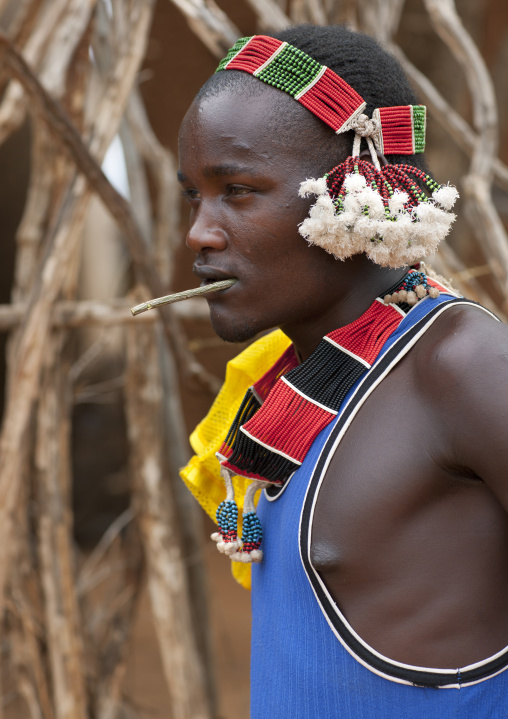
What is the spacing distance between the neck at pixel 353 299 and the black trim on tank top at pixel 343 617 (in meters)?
0.11

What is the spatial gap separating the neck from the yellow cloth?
0.27 metres

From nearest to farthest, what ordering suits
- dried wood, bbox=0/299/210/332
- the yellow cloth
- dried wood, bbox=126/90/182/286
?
the yellow cloth < dried wood, bbox=0/299/210/332 < dried wood, bbox=126/90/182/286

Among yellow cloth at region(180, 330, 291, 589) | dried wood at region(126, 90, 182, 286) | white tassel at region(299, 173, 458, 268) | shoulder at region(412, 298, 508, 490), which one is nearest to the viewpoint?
shoulder at region(412, 298, 508, 490)

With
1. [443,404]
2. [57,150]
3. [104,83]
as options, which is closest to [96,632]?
[57,150]

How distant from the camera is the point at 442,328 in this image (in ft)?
3.53

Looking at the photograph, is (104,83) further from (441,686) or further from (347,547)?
(441,686)

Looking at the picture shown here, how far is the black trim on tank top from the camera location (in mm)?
1047

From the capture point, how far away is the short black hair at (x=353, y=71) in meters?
1.17

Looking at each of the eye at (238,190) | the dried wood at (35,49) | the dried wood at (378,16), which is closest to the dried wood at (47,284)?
the dried wood at (35,49)

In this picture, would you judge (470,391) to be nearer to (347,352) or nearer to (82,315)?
(347,352)

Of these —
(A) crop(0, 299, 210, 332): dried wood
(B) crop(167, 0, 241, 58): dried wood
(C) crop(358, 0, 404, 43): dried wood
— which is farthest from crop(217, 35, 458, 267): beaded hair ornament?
(C) crop(358, 0, 404, 43): dried wood

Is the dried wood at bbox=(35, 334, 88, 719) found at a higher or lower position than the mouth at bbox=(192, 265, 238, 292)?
lower

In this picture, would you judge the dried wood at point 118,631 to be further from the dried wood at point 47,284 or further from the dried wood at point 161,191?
the dried wood at point 161,191

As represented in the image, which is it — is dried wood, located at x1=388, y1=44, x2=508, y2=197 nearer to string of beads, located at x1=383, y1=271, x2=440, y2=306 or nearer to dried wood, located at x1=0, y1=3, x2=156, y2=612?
dried wood, located at x1=0, y1=3, x2=156, y2=612
